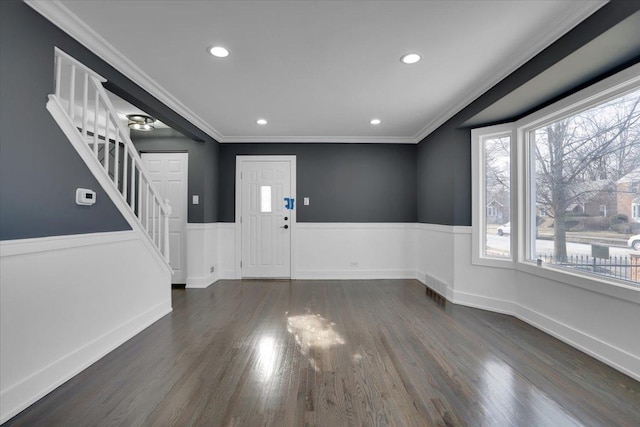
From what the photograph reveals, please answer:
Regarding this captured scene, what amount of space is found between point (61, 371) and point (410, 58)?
341 cm

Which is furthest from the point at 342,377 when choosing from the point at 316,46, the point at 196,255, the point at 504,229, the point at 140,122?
the point at 140,122

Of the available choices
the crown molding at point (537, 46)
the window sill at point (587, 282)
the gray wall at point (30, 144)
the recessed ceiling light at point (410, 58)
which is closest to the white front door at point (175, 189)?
the gray wall at point (30, 144)

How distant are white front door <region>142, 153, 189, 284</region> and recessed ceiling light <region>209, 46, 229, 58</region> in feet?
8.39

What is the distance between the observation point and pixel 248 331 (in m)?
2.83

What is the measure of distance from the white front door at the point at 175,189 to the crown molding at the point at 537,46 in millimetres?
3958

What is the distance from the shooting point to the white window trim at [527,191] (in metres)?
2.19

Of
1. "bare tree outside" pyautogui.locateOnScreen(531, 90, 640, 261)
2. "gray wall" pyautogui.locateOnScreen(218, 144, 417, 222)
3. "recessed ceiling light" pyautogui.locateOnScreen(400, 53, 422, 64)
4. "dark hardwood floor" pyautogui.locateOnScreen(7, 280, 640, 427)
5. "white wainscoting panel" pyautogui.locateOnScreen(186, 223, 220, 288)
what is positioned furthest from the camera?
"gray wall" pyautogui.locateOnScreen(218, 144, 417, 222)

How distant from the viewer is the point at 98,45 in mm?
2271

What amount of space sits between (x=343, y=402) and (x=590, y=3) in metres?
2.78

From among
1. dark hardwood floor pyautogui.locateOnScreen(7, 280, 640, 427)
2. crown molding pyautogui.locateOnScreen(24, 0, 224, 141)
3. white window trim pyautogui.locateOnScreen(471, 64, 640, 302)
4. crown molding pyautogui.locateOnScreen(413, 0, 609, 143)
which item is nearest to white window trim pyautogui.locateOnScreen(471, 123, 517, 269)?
white window trim pyautogui.locateOnScreen(471, 64, 640, 302)

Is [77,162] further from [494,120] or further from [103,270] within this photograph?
[494,120]

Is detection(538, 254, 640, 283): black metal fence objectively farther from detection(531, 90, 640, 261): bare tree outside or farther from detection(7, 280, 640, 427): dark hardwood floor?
detection(7, 280, 640, 427): dark hardwood floor

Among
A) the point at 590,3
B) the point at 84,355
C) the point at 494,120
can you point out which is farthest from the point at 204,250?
the point at 590,3

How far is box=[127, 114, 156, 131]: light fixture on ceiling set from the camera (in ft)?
13.1
